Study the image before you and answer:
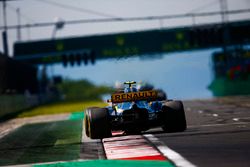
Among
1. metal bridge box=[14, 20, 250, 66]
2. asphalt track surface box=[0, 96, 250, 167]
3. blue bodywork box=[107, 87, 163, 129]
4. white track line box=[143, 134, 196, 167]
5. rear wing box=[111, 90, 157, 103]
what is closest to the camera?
white track line box=[143, 134, 196, 167]

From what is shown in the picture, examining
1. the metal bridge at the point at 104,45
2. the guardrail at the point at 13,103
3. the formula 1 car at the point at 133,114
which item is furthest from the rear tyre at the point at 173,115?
the metal bridge at the point at 104,45

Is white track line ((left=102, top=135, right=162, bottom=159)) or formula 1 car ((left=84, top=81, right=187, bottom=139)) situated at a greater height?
formula 1 car ((left=84, top=81, right=187, bottom=139))

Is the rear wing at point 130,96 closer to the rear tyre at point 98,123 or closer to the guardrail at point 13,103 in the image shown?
the rear tyre at point 98,123

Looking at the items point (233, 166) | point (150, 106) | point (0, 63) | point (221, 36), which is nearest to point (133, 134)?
point (150, 106)

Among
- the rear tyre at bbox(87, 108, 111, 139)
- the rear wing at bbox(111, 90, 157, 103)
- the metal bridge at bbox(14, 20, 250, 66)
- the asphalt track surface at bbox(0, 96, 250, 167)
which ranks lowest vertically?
the asphalt track surface at bbox(0, 96, 250, 167)

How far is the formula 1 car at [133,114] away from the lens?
16000 millimetres

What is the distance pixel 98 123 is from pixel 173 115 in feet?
6.17

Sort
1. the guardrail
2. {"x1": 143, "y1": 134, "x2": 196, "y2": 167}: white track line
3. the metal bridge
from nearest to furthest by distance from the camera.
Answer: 1. {"x1": 143, "y1": 134, "x2": 196, "y2": 167}: white track line
2. the guardrail
3. the metal bridge

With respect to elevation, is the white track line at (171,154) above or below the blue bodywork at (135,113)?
below

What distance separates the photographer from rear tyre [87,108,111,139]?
52.2 feet

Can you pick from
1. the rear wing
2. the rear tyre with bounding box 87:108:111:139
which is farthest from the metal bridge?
the rear tyre with bounding box 87:108:111:139

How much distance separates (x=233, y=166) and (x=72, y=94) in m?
176

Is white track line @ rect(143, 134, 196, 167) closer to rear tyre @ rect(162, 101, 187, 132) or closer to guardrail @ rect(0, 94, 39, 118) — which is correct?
rear tyre @ rect(162, 101, 187, 132)

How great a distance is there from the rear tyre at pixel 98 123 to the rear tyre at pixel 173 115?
1.45m
